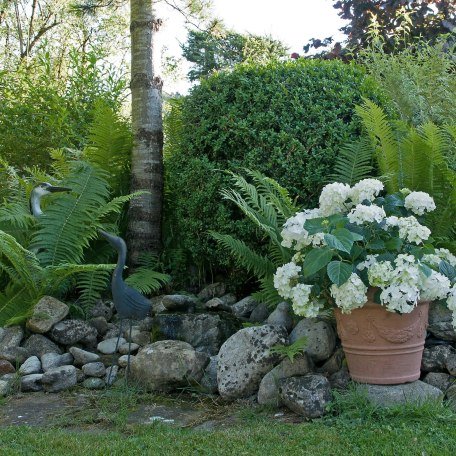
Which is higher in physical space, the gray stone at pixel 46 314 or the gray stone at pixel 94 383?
the gray stone at pixel 46 314

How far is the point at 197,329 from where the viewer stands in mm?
4328

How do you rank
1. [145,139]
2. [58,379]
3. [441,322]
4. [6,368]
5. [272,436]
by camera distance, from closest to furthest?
[272,436] → [441,322] → [58,379] → [6,368] → [145,139]

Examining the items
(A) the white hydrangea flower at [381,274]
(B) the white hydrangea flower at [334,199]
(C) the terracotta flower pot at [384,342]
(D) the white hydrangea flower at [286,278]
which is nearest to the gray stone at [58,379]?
(D) the white hydrangea flower at [286,278]

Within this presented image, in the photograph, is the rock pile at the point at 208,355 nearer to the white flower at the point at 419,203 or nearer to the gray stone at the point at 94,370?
the gray stone at the point at 94,370

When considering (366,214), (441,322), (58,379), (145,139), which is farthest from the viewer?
(145,139)

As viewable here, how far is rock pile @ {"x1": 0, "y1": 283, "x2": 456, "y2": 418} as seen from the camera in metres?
3.51

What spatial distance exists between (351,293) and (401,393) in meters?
0.63

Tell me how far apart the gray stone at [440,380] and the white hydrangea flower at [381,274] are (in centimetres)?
75

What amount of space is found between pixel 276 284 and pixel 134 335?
4.77 ft

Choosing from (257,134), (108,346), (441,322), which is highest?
(257,134)

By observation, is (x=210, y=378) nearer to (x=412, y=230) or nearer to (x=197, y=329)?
(x=197, y=329)

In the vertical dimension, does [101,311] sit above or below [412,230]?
below

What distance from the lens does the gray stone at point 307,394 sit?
3262mm

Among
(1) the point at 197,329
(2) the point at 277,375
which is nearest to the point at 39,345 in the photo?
(1) the point at 197,329
